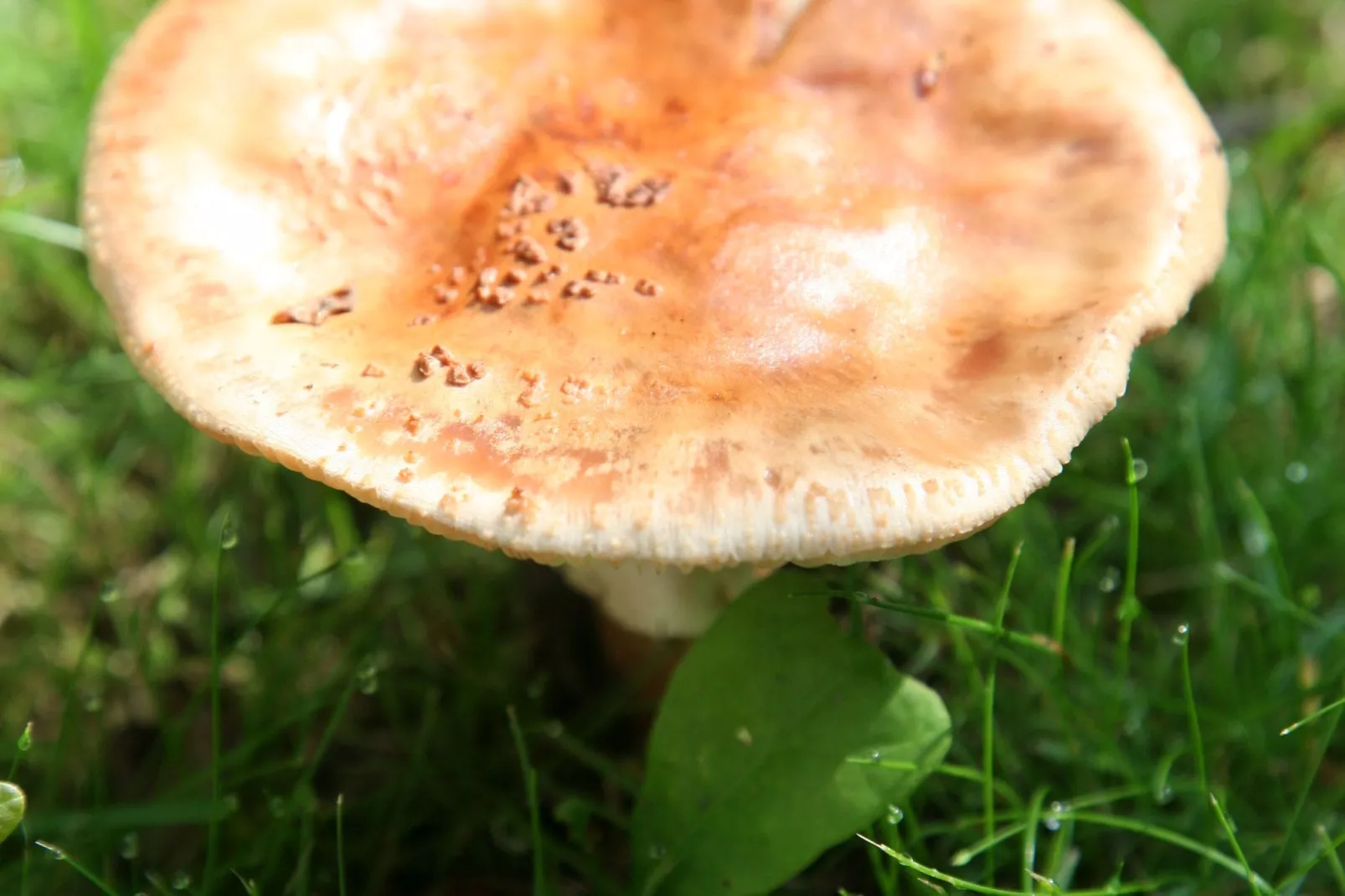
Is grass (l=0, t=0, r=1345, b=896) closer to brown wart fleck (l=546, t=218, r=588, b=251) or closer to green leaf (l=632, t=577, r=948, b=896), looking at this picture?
green leaf (l=632, t=577, r=948, b=896)

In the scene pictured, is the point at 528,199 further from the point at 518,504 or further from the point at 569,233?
the point at 518,504

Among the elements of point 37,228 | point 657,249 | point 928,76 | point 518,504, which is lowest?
point 37,228

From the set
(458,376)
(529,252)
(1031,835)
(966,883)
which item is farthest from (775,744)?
(529,252)

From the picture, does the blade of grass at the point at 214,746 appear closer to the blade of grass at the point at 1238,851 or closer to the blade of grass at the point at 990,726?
the blade of grass at the point at 990,726

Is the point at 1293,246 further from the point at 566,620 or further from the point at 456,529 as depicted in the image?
the point at 456,529

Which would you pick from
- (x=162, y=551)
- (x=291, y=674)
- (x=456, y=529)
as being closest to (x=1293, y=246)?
(x=456, y=529)

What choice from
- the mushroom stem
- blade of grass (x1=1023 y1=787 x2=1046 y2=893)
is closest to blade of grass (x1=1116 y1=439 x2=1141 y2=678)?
blade of grass (x1=1023 y1=787 x2=1046 y2=893)

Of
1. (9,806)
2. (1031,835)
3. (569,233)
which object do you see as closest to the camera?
(9,806)
